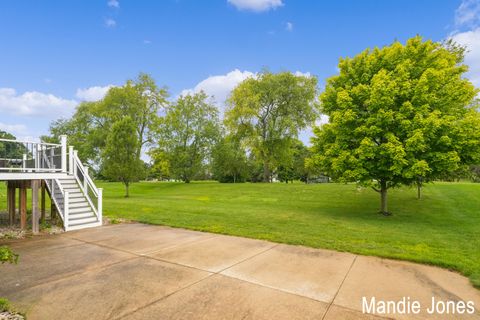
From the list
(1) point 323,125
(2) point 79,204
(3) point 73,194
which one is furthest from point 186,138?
(2) point 79,204

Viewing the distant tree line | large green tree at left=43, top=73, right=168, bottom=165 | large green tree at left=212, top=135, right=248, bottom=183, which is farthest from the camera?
large green tree at left=43, top=73, right=168, bottom=165

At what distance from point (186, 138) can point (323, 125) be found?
21873mm

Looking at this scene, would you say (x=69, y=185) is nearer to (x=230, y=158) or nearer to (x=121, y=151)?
(x=121, y=151)

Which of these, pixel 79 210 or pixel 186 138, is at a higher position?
pixel 186 138

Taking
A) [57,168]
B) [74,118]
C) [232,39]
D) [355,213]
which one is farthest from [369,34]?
[74,118]

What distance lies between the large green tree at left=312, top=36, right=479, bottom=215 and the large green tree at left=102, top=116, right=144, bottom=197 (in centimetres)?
1527

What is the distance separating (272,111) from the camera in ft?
95.1

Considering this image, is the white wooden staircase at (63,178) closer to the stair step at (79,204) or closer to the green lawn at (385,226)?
the stair step at (79,204)

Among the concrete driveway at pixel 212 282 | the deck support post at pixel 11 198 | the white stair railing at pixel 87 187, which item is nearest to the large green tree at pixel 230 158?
the white stair railing at pixel 87 187

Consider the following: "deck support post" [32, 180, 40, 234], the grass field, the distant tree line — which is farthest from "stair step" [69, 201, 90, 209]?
the distant tree line

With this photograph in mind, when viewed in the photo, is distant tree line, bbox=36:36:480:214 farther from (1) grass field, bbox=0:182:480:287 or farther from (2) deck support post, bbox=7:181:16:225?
(2) deck support post, bbox=7:181:16:225

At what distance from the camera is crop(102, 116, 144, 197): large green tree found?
794 inches

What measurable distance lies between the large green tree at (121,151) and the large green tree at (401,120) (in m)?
15.3

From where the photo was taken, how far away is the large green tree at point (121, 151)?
20172 millimetres
